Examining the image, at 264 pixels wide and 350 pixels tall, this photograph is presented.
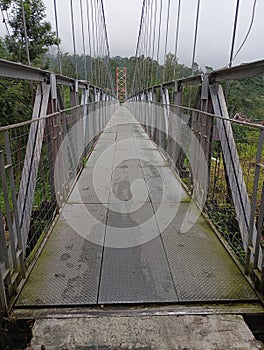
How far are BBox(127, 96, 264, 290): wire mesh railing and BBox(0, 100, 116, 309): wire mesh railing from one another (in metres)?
1.12

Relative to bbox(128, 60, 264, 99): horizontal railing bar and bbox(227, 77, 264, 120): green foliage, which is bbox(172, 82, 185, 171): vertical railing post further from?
bbox(128, 60, 264, 99): horizontal railing bar

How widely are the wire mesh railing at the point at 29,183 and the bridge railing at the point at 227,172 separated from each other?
3.67ft

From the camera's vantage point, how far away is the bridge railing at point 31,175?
1411 mm

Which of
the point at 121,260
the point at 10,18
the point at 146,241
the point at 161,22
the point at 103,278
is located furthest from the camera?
the point at 161,22

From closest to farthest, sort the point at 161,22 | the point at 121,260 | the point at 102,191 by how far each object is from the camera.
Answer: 1. the point at 121,260
2. the point at 102,191
3. the point at 161,22

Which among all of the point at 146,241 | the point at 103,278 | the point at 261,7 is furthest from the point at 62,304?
the point at 261,7

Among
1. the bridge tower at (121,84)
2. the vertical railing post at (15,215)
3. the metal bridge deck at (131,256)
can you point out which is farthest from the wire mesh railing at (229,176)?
the bridge tower at (121,84)

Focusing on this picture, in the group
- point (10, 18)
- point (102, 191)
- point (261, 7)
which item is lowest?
point (102, 191)

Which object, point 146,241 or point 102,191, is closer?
point 146,241

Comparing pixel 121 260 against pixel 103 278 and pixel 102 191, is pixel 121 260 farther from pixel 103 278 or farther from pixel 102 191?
pixel 102 191

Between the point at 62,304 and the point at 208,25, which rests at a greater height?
the point at 208,25

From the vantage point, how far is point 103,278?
164 cm

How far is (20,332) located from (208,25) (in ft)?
12.0

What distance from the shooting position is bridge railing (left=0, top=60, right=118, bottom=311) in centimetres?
141
